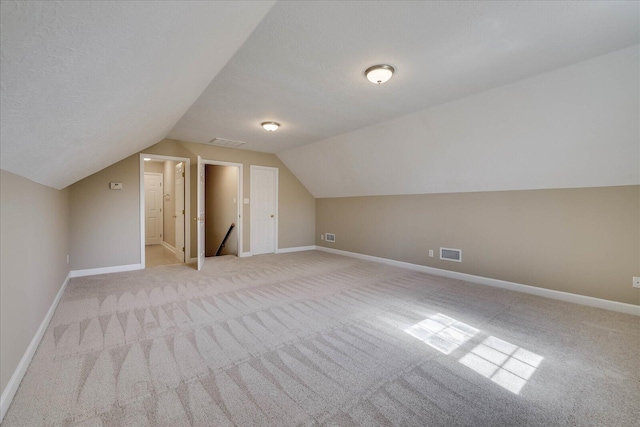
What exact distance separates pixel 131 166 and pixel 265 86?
3.37m

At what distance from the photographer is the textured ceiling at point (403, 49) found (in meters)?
1.84

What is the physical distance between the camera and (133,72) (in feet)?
4.73

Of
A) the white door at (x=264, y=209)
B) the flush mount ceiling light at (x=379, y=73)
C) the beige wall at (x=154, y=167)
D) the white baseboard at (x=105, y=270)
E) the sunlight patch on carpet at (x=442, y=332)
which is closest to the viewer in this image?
the sunlight patch on carpet at (x=442, y=332)

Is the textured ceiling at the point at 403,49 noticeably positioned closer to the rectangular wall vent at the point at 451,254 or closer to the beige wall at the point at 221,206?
the rectangular wall vent at the point at 451,254

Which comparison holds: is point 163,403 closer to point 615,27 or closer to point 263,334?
point 263,334

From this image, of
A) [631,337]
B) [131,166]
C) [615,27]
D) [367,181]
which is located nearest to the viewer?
[615,27]

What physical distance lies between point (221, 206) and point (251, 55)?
5.16 meters

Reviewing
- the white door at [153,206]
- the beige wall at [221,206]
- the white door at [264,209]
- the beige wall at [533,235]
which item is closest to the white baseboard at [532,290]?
the beige wall at [533,235]

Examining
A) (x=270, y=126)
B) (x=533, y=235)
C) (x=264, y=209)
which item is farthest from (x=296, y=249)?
(x=533, y=235)

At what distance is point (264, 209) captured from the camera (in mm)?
6527

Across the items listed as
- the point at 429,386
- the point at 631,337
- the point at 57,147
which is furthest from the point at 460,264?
the point at 57,147

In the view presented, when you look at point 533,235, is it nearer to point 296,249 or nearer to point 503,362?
point 503,362

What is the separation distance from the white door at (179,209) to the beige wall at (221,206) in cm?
107

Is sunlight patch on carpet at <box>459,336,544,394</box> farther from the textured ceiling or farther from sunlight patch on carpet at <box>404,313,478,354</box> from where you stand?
the textured ceiling
